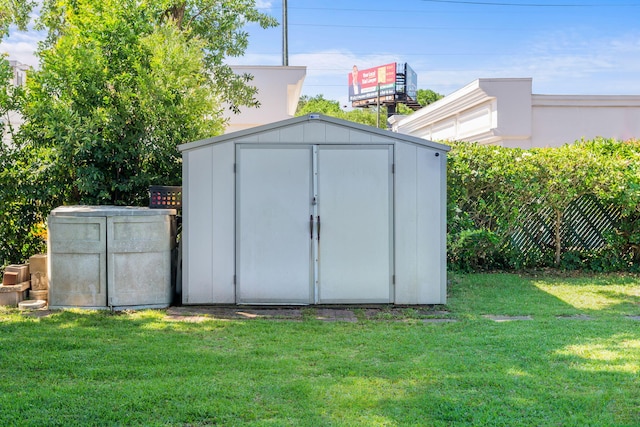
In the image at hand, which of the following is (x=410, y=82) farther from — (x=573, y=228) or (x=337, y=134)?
(x=337, y=134)

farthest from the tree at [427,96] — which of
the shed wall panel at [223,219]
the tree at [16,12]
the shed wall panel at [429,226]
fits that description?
the shed wall panel at [223,219]

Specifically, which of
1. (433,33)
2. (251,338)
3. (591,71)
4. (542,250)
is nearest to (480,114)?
(542,250)

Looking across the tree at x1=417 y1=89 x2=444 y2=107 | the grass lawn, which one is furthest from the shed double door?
the tree at x1=417 y1=89 x2=444 y2=107

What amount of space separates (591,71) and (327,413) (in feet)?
91.4

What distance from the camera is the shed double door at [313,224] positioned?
25.5ft

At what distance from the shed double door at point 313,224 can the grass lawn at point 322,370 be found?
0.75m

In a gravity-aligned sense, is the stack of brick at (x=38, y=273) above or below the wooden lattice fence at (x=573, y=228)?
below

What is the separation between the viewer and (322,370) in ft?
16.4

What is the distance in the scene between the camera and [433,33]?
57.1 m

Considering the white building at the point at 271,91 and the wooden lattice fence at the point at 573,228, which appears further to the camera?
the white building at the point at 271,91

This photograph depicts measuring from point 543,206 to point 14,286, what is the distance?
8060mm

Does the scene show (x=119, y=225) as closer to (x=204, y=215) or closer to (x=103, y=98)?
(x=204, y=215)

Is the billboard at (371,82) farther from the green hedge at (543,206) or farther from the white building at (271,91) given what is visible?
the green hedge at (543,206)

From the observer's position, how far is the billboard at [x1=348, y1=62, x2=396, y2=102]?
75.1 m
